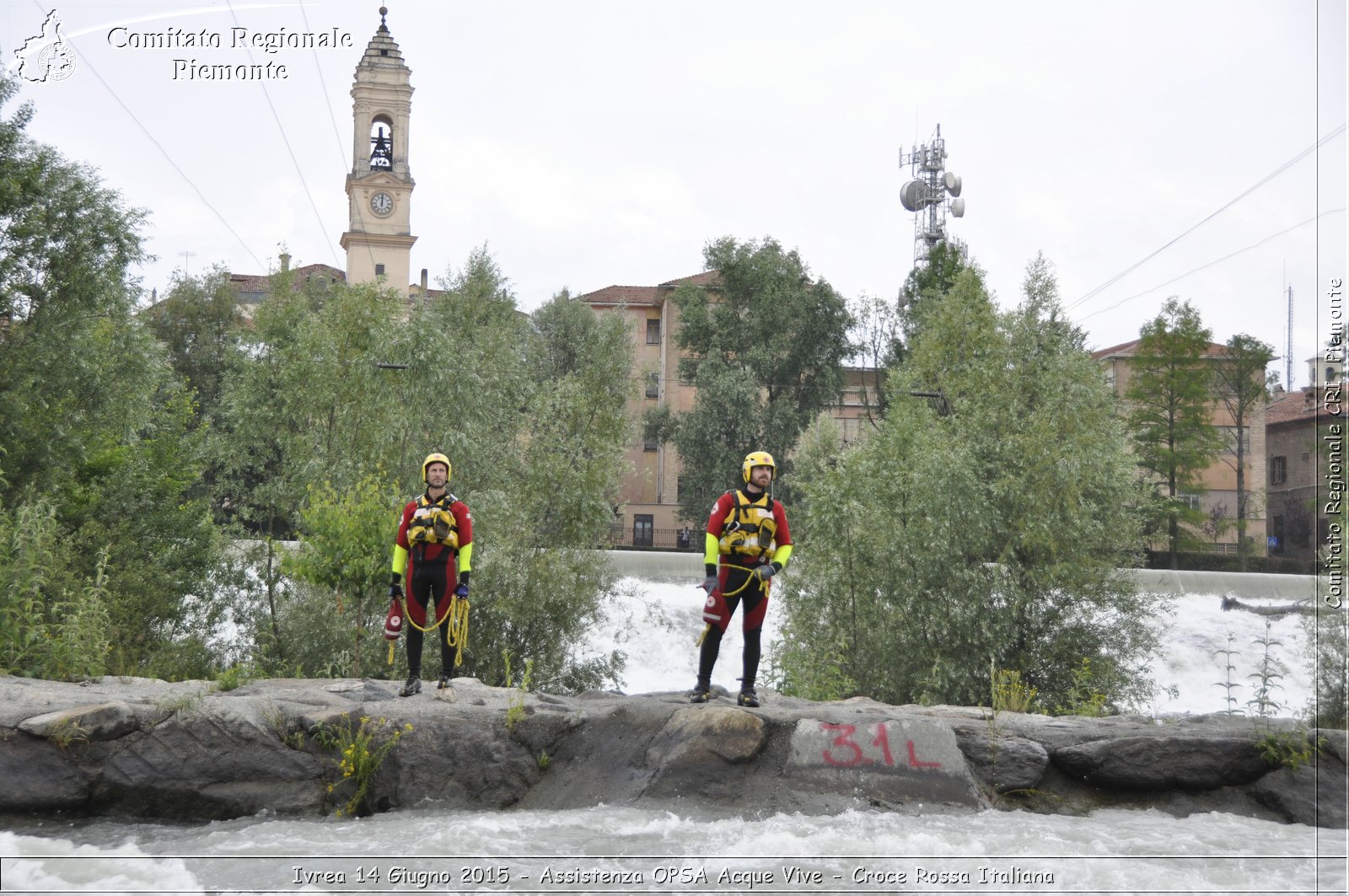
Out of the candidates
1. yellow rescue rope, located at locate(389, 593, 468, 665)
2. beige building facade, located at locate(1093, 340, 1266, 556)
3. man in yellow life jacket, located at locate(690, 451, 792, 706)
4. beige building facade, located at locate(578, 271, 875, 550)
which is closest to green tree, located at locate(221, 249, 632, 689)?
yellow rescue rope, located at locate(389, 593, 468, 665)

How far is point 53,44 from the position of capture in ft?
52.6

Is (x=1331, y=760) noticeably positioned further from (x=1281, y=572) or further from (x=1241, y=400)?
(x=1241, y=400)

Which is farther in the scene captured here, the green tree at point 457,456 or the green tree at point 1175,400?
the green tree at point 1175,400

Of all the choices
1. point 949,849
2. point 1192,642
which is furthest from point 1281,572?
point 949,849

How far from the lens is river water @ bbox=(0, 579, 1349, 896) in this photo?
7016mm

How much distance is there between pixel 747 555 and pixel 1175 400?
44.3 metres

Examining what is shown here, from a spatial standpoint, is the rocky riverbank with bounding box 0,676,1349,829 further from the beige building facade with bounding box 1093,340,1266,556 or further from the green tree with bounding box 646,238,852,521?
the green tree with bounding box 646,238,852,521

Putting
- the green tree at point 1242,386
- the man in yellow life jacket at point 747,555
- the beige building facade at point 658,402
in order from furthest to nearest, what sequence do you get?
the beige building facade at point 658,402
the green tree at point 1242,386
the man in yellow life jacket at point 747,555

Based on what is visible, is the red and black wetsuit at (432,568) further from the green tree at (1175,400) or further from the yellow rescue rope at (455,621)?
the green tree at (1175,400)

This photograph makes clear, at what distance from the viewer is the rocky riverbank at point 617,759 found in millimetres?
8570

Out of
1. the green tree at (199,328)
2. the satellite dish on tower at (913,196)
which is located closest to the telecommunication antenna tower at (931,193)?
the satellite dish on tower at (913,196)

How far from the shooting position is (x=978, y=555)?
2397 centimetres

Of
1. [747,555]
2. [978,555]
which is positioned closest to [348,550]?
[747,555]

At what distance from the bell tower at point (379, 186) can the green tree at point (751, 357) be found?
17.2 meters
